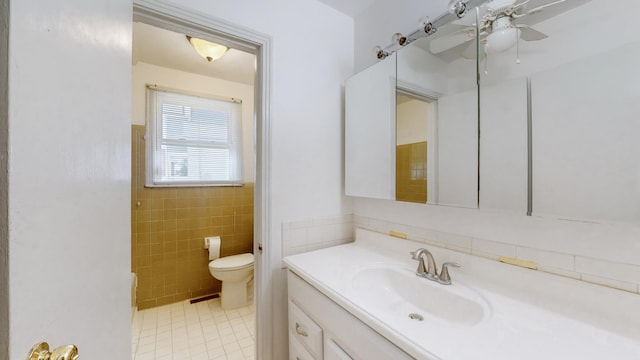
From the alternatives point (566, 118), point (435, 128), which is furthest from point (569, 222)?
point (435, 128)

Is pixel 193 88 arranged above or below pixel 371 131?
above

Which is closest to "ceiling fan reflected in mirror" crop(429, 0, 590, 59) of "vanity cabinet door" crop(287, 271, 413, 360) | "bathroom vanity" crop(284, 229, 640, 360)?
"bathroom vanity" crop(284, 229, 640, 360)

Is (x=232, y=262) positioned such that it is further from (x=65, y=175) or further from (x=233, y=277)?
(x=65, y=175)

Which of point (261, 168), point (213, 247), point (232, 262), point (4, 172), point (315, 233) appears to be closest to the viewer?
point (4, 172)

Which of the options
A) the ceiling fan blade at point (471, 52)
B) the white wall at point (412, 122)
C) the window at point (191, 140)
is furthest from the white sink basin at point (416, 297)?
the window at point (191, 140)

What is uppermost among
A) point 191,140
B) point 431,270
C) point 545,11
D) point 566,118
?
point 545,11

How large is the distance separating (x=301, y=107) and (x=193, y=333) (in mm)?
1924

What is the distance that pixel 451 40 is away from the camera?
3.32 ft

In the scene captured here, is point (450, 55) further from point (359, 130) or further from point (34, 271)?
point (34, 271)

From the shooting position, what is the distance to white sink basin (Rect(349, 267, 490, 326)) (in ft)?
2.71

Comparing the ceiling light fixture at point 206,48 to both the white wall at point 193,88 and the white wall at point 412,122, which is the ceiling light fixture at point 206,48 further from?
the white wall at point 412,122

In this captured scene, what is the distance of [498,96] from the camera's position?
0.87 meters

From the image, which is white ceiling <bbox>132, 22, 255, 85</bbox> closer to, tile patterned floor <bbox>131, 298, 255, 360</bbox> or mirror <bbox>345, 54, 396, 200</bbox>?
mirror <bbox>345, 54, 396, 200</bbox>

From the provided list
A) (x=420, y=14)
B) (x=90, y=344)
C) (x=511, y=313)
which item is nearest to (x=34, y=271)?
(x=90, y=344)
